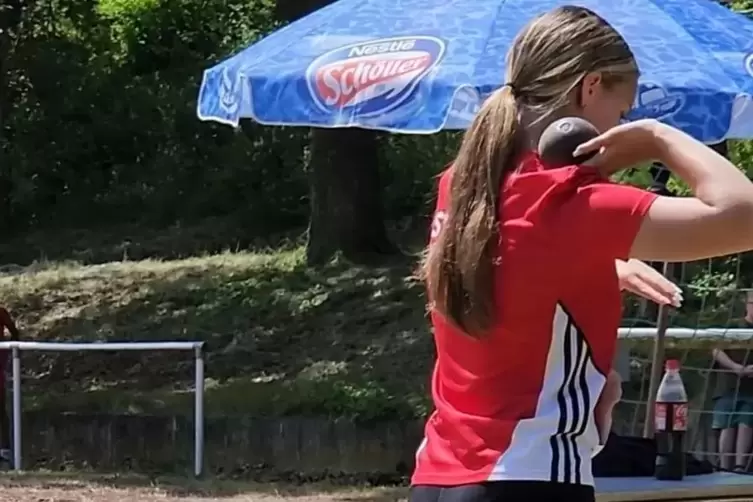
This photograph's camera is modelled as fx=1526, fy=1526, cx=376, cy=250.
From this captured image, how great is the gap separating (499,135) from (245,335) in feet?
30.3

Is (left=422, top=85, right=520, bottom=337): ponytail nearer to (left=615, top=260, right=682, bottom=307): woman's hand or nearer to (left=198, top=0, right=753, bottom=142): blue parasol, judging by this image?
(left=615, top=260, right=682, bottom=307): woman's hand

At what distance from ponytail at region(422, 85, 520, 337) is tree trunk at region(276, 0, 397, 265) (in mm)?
10074

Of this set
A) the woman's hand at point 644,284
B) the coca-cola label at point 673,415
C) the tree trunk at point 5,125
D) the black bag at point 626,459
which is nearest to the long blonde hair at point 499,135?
the woman's hand at point 644,284

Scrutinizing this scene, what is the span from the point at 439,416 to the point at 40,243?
15329mm

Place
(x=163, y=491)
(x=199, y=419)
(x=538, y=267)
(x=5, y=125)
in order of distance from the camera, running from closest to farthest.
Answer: (x=538, y=267)
(x=163, y=491)
(x=199, y=419)
(x=5, y=125)

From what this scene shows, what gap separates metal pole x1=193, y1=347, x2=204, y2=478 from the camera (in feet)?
30.5

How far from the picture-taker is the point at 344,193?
1271cm

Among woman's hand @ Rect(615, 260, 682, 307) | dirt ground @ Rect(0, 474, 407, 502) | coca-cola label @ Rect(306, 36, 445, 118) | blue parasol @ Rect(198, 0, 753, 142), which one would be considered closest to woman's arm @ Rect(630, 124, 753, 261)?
woman's hand @ Rect(615, 260, 682, 307)

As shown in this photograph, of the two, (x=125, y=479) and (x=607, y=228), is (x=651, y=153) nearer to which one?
(x=607, y=228)

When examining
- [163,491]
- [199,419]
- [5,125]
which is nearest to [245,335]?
[199,419]

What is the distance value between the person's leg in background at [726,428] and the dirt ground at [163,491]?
2.09 meters

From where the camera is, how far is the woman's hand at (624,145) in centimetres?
243

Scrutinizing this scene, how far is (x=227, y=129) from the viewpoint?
59.8 feet

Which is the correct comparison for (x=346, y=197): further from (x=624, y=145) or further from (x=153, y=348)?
(x=624, y=145)
